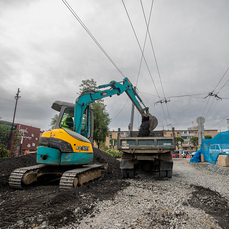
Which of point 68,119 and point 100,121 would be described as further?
point 100,121

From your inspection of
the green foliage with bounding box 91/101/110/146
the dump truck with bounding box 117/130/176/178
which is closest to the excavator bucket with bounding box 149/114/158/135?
the dump truck with bounding box 117/130/176/178

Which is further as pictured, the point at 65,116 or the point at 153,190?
the point at 65,116

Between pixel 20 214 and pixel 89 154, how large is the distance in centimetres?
304

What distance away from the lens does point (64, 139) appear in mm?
5348

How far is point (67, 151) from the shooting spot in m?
5.32

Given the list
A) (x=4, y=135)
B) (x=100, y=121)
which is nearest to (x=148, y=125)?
(x=4, y=135)

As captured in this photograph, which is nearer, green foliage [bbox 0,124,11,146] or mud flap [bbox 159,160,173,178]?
mud flap [bbox 159,160,173,178]

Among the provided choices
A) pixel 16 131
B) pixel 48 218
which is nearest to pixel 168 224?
pixel 48 218

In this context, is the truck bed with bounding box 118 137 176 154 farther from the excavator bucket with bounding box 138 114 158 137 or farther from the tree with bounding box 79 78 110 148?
the tree with bounding box 79 78 110 148

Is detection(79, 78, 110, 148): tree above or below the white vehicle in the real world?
above

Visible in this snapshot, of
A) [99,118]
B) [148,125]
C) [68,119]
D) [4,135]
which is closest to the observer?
[68,119]

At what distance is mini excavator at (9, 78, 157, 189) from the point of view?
5.13 m

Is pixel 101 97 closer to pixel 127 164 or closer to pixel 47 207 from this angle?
pixel 127 164

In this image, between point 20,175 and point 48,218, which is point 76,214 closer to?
point 48,218
